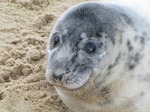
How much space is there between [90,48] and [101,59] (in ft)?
0.29

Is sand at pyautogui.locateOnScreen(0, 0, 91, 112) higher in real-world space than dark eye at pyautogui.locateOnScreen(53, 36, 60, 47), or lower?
lower

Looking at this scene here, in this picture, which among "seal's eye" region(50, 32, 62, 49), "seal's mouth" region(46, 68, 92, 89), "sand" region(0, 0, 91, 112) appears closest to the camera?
"seal's mouth" region(46, 68, 92, 89)

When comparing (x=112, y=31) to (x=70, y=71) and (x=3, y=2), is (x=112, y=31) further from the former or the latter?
(x=3, y=2)

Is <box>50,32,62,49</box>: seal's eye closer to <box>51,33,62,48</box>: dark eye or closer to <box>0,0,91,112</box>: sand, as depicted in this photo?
<box>51,33,62,48</box>: dark eye

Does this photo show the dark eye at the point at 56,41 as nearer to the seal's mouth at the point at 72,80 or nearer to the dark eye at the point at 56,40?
the dark eye at the point at 56,40

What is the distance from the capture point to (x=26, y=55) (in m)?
3.00

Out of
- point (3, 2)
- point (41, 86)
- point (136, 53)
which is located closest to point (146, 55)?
point (136, 53)

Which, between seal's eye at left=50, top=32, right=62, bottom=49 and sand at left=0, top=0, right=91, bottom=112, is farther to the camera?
sand at left=0, top=0, right=91, bottom=112

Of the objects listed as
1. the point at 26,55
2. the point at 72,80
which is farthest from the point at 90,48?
the point at 26,55

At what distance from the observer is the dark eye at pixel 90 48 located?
216cm

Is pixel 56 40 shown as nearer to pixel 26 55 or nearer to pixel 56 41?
pixel 56 41

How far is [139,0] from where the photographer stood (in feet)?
9.16

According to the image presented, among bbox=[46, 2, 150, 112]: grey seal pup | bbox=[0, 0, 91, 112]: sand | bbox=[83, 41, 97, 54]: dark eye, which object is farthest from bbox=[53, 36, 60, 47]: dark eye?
bbox=[0, 0, 91, 112]: sand

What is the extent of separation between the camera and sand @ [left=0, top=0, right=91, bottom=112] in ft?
8.35
